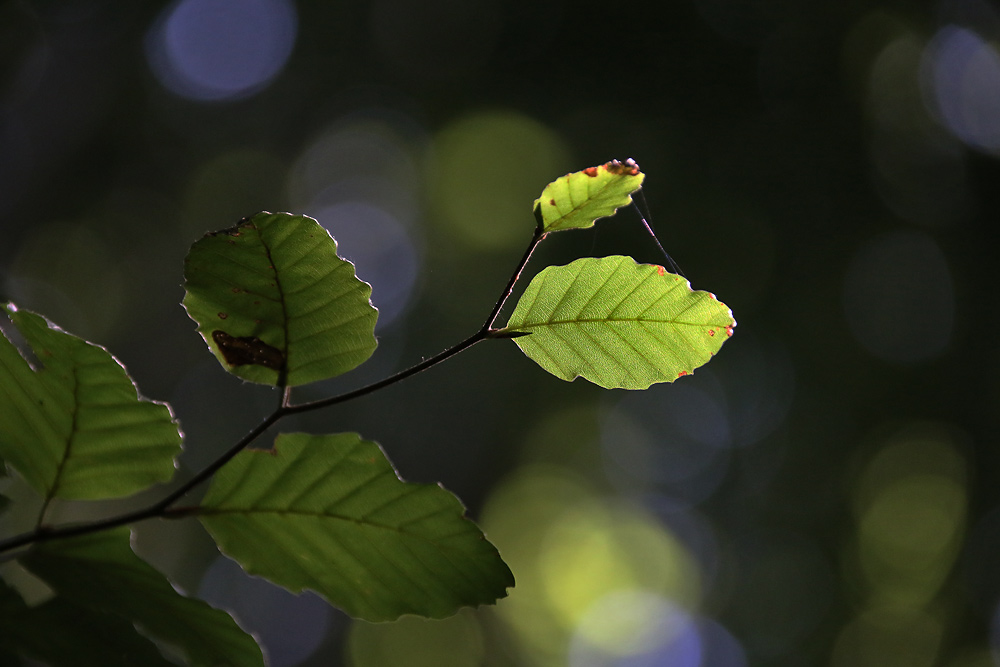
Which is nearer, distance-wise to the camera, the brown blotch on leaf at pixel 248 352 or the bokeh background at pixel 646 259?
the brown blotch on leaf at pixel 248 352

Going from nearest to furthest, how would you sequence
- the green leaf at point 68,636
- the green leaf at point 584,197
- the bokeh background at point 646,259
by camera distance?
the green leaf at point 68,636 < the green leaf at point 584,197 < the bokeh background at point 646,259

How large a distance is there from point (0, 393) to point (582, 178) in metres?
0.50

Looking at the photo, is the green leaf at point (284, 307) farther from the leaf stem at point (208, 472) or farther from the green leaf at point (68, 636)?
the green leaf at point (68, 636)

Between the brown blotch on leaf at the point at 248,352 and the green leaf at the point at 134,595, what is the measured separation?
0.16 metres

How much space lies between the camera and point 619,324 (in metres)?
0.65

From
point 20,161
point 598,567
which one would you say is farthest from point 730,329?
point 598,567

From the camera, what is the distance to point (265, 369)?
0.60 metres

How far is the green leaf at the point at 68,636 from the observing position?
1.66 ft

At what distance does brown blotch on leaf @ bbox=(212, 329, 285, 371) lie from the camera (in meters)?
0.60

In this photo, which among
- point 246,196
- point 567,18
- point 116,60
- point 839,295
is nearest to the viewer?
point 116,60

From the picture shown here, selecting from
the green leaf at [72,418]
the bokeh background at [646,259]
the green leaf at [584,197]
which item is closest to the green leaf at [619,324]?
the green leaf at [584,197]

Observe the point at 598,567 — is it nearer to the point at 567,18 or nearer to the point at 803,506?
the point at 803,506

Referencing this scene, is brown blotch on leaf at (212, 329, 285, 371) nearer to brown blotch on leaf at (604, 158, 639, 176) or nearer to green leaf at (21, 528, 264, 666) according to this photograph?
green leaf at (21, 528, 264, 666)

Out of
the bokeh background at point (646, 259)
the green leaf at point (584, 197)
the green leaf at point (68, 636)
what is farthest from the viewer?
the bokeh background at point (646, 259)
